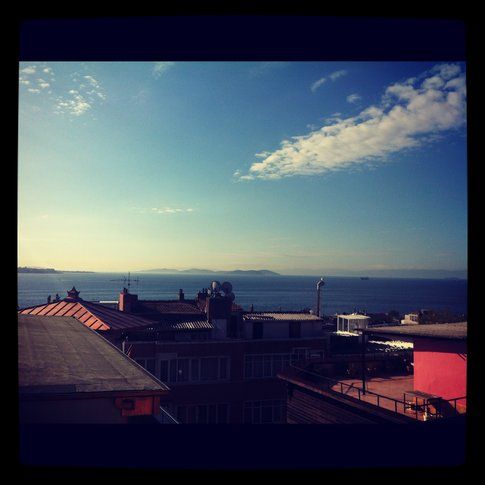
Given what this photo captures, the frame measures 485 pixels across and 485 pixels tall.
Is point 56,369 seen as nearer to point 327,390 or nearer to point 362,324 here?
point 327,390

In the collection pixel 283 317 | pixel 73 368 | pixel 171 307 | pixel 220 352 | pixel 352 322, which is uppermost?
pixel 73 368

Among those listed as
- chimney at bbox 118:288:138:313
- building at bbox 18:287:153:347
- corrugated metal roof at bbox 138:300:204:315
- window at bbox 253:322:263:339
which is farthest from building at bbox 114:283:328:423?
building at bbox 18:287:153:347

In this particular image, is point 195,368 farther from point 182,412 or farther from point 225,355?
point 182,412

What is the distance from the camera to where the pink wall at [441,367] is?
9.53 m

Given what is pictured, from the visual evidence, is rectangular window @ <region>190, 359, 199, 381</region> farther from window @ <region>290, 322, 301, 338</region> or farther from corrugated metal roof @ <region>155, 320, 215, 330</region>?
window @ <region>290, 322, 301, 338</region>

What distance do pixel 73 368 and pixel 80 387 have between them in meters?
0.85

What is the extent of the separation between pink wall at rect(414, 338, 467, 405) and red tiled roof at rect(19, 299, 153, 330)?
32.5ft

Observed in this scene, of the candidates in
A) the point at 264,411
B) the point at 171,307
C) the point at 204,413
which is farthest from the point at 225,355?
the point at 171,307

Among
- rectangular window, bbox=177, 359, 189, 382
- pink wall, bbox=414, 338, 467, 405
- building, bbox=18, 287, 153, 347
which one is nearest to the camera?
pink wall, bbox=414, 338, 467, 405

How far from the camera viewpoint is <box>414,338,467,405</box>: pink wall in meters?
9.53

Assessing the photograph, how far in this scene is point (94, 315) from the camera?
690 inches

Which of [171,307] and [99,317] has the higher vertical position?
[99,317]
